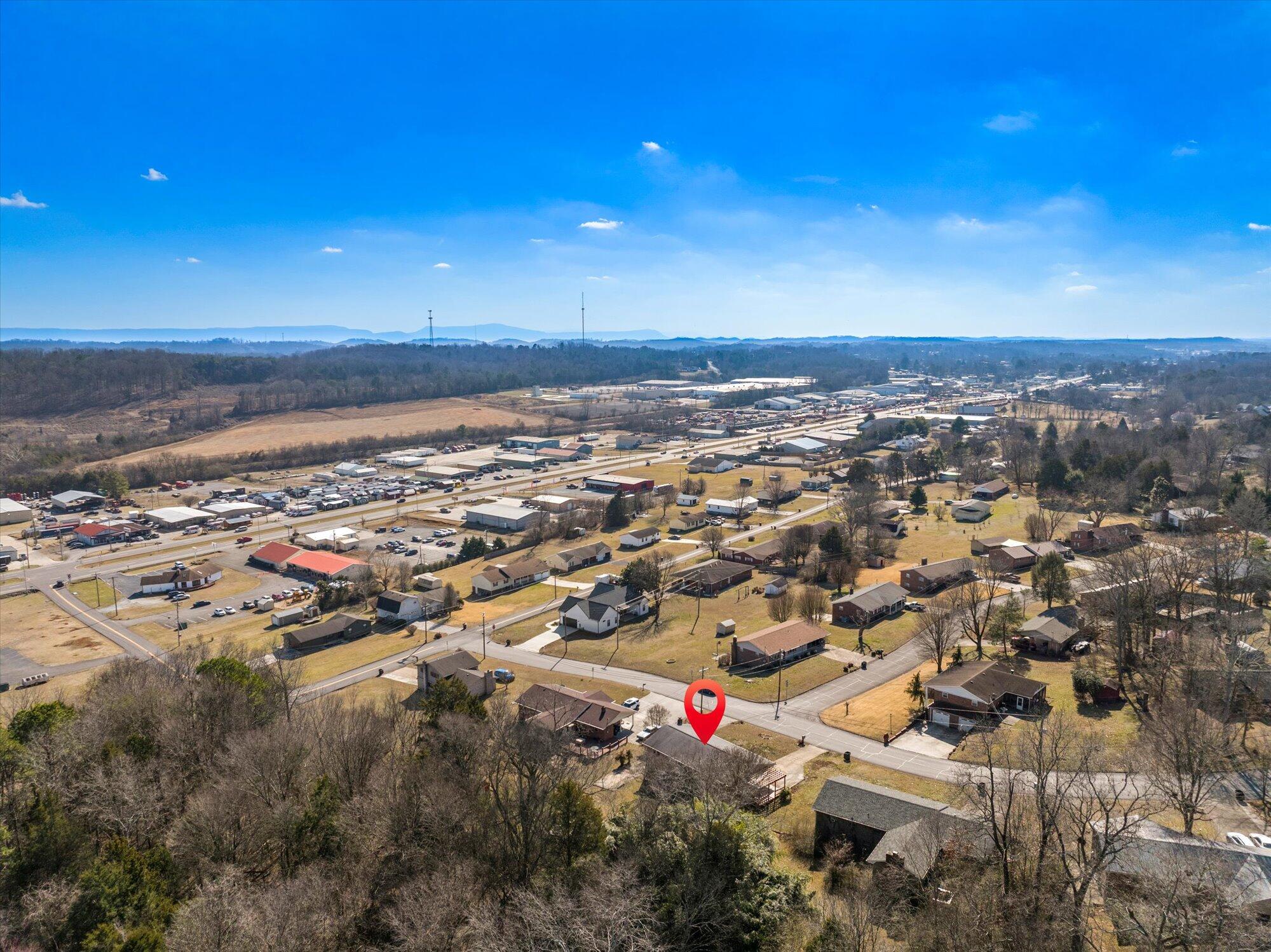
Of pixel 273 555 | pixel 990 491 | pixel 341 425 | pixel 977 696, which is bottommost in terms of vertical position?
pixel 273 555

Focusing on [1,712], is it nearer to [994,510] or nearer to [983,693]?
[983,693]

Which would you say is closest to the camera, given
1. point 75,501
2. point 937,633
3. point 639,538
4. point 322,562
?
point 937,633

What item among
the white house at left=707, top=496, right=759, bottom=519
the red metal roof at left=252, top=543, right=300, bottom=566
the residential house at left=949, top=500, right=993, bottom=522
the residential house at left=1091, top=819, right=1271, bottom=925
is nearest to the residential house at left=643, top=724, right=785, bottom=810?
the residential house at left=1091, top=819, right=1271, bottom=925

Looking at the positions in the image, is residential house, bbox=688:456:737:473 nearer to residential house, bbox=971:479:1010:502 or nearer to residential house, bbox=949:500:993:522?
residential house, bbox=971:479:1010:502

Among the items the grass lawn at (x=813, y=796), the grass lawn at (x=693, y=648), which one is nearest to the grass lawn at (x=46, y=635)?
the grass lawn at (x=693, y=648)

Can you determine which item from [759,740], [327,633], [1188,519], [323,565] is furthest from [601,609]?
[1188,519]

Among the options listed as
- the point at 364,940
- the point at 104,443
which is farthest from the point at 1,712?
the point at 104,443

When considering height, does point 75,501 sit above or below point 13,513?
above

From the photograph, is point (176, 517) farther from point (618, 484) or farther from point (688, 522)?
point (688, 522)
